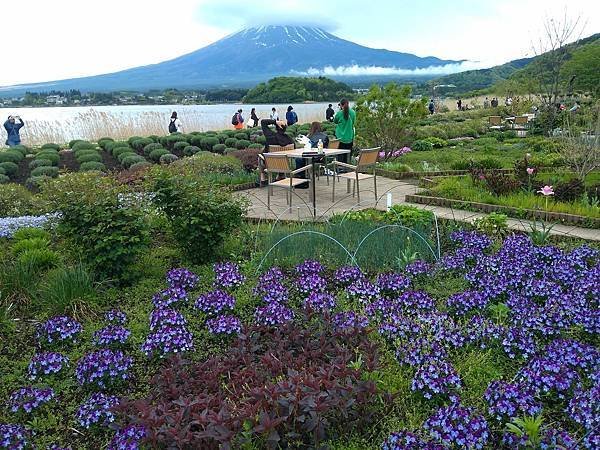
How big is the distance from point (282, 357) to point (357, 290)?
120cm

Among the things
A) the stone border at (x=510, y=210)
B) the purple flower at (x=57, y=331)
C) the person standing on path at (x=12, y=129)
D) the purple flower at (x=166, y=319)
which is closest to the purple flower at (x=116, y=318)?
the purple flower at (x=57, y=331)

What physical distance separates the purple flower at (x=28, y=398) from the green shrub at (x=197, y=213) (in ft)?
7.40

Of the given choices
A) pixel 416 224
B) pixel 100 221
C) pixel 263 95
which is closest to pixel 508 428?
pixel 416 224

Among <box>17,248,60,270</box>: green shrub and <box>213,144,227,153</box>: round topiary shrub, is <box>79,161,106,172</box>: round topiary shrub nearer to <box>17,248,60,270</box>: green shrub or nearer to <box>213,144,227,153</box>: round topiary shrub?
<box>213,144,227,153</box>: round topiary shrub

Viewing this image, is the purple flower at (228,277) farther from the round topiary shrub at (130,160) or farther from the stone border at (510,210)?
the round topiary shrub at (130,160)

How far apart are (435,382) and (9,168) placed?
13.7 metres

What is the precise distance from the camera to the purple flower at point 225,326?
3746 millimetres

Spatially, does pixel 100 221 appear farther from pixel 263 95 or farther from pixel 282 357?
pixel 263 95

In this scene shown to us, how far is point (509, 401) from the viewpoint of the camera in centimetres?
272

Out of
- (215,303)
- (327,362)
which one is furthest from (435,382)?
(215,303)

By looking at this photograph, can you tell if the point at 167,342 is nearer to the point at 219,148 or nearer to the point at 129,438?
the point at 129,438

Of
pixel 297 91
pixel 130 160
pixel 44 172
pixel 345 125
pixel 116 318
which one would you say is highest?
pixel 297 91

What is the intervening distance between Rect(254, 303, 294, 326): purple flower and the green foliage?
4.93 ft

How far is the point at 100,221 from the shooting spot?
475cm
